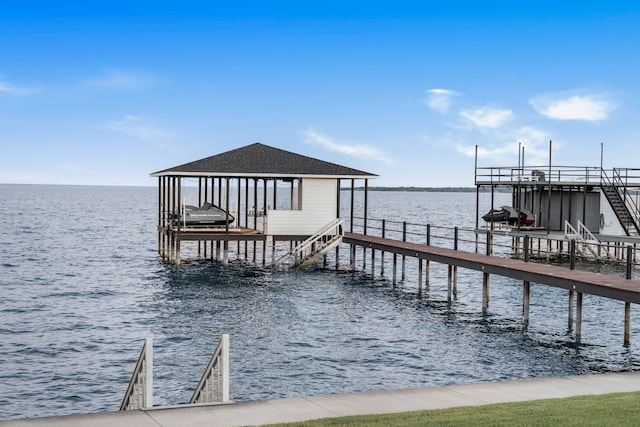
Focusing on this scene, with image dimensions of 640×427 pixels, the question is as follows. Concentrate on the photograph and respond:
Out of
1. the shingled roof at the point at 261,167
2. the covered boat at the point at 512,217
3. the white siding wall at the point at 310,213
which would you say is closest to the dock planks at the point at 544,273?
the white siding wall at the point at 310,213

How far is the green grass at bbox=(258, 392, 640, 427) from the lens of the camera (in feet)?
35.9

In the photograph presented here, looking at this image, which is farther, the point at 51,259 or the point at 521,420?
the point at 51,259

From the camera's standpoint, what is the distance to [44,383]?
19500 mm

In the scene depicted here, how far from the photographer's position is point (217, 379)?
12797 millimetres

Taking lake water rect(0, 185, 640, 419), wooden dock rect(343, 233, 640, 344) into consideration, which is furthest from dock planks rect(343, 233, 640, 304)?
lake water rect(0, 185, 640, 419)

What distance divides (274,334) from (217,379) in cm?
1266

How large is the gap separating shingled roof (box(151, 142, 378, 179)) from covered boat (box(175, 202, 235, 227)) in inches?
79.2

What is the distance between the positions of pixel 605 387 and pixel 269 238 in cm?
2821

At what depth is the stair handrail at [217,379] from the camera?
12453 mm

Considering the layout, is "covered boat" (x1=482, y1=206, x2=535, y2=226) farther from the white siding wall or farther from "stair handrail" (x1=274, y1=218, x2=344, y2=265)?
"stair handrail" (x1=274, y1=218, x2=344, y2=265)

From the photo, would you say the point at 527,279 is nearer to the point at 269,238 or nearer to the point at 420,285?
the point at 420,285

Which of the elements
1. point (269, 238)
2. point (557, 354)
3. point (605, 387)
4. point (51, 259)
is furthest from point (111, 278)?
point (605, 387)

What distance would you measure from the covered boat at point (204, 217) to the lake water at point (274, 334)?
7.93 feet

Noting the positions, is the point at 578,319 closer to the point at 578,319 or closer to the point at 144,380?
the point at 578,319
